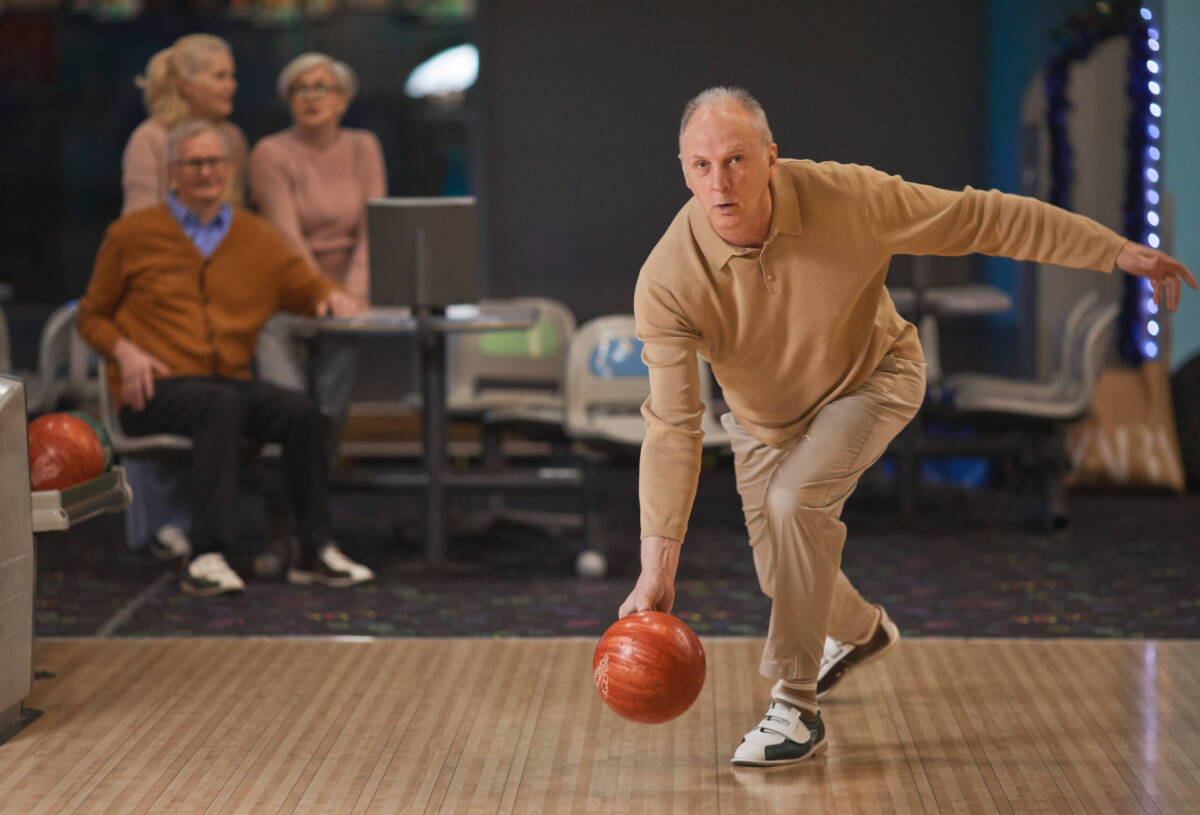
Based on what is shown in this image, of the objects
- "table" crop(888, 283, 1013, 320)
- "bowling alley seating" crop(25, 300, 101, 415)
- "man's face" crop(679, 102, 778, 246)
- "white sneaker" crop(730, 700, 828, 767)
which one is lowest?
"white sneaker" crop(730, 700, 828, 767)

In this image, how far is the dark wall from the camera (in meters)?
7.32

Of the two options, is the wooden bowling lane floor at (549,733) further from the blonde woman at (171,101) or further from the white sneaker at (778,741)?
the blonde woman at (171,101)

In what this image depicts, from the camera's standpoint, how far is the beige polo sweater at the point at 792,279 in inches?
117

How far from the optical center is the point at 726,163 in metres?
2.84

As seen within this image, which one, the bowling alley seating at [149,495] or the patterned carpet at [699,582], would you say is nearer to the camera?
the patterned carpet at [699,582]

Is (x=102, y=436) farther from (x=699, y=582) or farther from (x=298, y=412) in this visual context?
(x=699, y=582)

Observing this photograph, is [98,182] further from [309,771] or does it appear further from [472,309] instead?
[309,771]

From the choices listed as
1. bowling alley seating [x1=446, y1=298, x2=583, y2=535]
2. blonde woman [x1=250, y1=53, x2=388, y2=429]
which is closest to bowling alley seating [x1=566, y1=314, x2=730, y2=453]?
bowling alley seating [x1=446, y1=298, x2=583, y2=535]

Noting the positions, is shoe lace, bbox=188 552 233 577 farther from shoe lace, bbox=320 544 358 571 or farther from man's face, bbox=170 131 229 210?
man's face, bbox=170 131 229 210

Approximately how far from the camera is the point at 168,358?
A: 5035 millimetres

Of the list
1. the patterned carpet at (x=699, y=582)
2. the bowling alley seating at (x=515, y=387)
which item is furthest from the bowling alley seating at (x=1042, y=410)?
the bowling alley seating at (x=515, y=387)

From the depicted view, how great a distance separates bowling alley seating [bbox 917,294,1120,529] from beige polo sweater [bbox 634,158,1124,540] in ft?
9.34

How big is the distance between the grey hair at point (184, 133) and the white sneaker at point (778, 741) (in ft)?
9.23

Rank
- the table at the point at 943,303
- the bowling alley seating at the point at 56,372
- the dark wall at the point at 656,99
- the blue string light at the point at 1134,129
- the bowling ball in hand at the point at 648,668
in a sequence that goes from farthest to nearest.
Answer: the dark wall at the point at 656,99 → the blue string light at the point at 1134,129 → the bowling alley seating at the point at 56,372 → the table at the point at 943,303 → the bowling ball in hand at the point at 648,668
